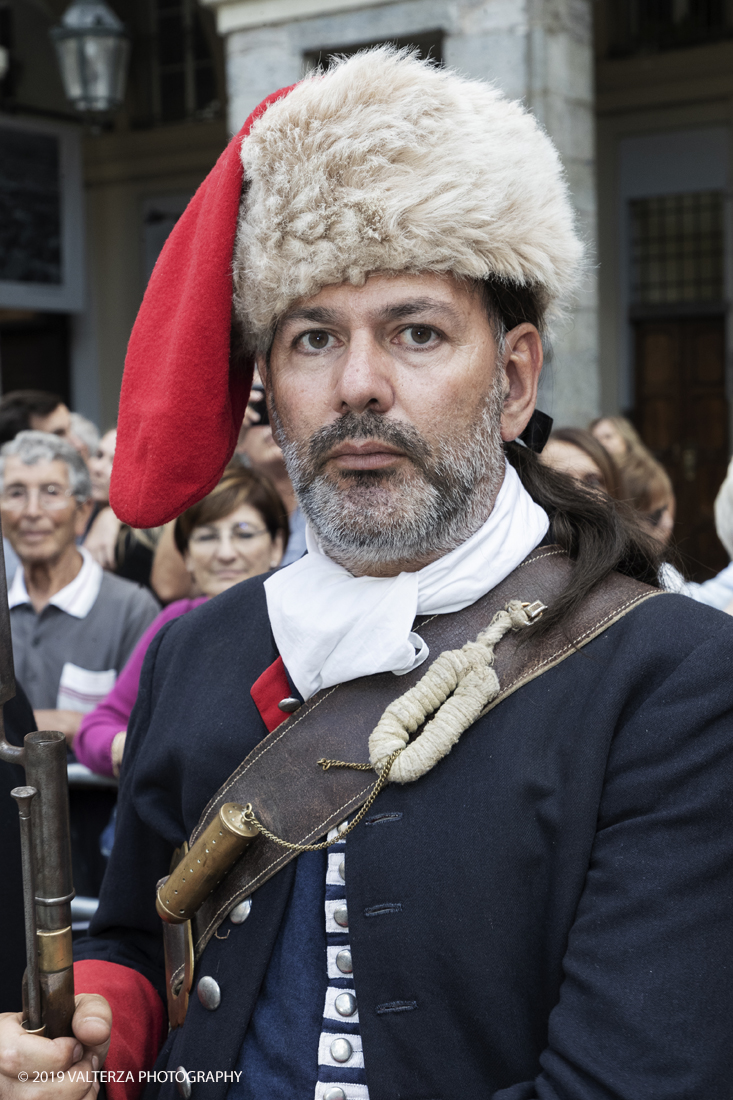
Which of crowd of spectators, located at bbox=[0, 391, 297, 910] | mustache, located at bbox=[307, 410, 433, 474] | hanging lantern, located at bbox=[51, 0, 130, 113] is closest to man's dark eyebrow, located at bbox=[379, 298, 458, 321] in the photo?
mustache, located at bbox=[307, 410, 433, 474]

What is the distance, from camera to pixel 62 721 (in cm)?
395

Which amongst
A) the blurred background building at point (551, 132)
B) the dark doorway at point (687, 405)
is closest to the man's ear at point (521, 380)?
the blurred background building at point (551, 132)

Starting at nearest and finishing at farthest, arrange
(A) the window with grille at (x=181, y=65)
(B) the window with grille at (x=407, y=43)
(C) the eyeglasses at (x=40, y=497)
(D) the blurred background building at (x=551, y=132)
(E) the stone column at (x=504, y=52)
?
(C) the eyeglasses at (x=40, y=497) → (E) the stone column at (x=504, y=52) → (B) the window with grille at (x=407, y=43) → (D) the blurred background building at (x=551, y=132) → (A) the window with grille at (x=181, y=65)

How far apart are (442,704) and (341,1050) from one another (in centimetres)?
48

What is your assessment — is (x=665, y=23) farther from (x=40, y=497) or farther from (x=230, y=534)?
(x=230, y=534)

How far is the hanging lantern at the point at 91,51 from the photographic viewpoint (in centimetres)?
709

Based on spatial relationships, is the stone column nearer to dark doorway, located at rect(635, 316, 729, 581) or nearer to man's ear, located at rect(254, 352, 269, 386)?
man's ear, located at rect(254, 352, 269, 386)

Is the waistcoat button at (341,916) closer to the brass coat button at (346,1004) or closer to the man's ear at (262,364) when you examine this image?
the brass coat button at (346,1004)

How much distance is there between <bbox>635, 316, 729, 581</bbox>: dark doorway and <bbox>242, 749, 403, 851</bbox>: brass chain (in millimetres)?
9552

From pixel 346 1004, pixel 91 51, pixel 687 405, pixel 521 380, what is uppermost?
pixel 91 51

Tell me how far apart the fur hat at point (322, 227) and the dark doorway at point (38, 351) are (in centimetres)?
1102

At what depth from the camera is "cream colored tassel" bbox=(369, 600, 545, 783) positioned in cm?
164

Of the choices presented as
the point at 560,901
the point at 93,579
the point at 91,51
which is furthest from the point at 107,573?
the point at 91,51

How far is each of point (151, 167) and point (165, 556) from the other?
8736 millimetres
